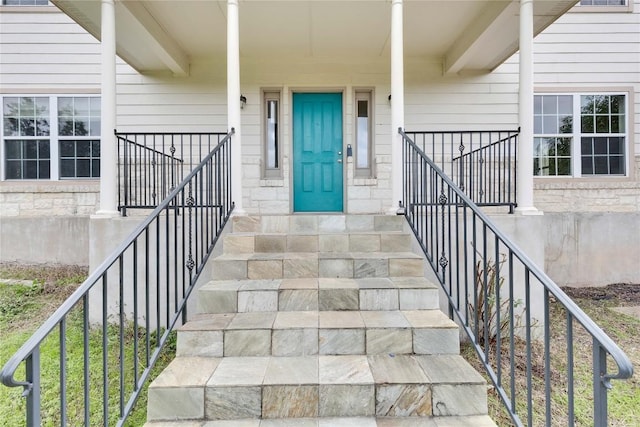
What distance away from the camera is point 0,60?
584 centimetres

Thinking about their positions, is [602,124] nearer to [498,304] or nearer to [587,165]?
[587,165]

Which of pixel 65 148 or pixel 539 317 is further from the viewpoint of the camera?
pixel 65 148

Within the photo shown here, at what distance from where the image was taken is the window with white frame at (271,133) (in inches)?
229

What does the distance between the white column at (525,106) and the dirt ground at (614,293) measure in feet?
7.20

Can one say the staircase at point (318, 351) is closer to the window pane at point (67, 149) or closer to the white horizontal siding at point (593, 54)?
the window pane at point (67, 149)

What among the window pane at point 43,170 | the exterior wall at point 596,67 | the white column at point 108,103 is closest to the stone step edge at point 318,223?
the white column at point 108,103

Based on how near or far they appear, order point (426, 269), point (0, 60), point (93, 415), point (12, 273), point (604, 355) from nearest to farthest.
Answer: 1. point (604, 355)
2. point (93, 415)
3. point (426, 269)
4. point (12, 273)
5. point (0, 60)

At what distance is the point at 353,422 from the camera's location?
6.03ft

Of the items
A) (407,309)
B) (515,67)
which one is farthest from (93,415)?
(515,67)

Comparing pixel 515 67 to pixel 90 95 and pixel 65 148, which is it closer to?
pixel 90 95

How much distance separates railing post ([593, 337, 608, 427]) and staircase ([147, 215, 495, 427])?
0.61 m

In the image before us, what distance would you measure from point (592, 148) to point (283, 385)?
6.51m

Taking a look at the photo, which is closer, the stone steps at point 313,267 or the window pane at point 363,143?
the stone steps at point 313,267

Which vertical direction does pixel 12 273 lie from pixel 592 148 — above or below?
below
